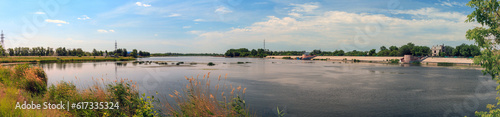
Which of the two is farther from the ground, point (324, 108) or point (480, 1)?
point (480, 1)

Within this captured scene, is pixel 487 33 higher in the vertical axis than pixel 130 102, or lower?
higher

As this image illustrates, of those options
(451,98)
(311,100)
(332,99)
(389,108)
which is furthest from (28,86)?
(451,98)

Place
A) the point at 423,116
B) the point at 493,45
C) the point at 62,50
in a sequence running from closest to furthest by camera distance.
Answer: the point at 493,45 < the point at 423,116 < the point at 62,50

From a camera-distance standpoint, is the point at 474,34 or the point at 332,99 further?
the point at 332,99

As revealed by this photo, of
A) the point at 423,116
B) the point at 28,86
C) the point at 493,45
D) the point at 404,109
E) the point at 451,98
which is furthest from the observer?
the point at 451,98

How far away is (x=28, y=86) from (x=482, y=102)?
28.7 metres

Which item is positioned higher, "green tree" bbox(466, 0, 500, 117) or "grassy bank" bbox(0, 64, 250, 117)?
"green tree" bbox(466, 0, 500, 117)

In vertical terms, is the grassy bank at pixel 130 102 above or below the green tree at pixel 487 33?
below

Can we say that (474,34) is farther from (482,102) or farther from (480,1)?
(482,102)

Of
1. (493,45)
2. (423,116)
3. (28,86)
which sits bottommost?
(423,116)

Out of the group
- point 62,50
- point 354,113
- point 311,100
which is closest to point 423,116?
point 354,113

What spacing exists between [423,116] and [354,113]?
327cm

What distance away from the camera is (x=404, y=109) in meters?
13.7

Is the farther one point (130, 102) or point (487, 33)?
point (130, 102)
